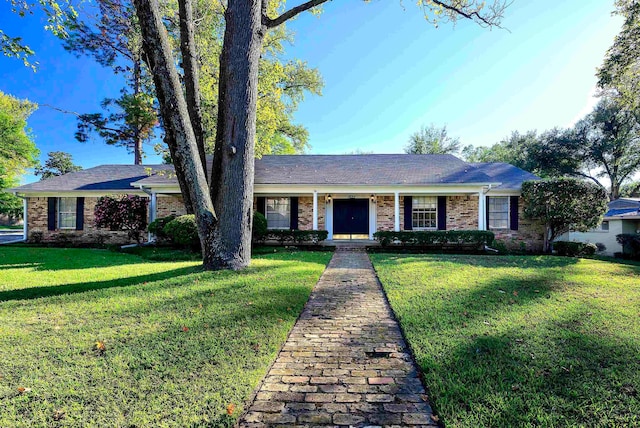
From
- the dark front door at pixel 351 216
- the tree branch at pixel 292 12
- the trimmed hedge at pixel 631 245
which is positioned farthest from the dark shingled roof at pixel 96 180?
the trimmed hedge at pixel 631 245

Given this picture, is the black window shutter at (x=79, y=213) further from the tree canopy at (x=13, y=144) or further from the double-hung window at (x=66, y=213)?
the tree canopy at (x=13, y=144)

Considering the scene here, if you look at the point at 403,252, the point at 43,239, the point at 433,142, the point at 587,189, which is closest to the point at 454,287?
the point at 403,252

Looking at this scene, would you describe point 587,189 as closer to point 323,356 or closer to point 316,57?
point 323,356

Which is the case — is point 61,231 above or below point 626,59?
below

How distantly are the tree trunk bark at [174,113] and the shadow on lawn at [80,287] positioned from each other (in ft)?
3.82

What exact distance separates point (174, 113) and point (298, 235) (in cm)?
712

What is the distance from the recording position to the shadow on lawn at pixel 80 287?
4.81m

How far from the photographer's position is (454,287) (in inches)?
211

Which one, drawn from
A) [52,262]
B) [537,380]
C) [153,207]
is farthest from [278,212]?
[537,380]

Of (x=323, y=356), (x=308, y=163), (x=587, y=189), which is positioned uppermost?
(x=308, y=163)

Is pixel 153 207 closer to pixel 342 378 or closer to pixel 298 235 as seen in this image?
pixel 298 235

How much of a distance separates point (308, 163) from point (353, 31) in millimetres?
6231

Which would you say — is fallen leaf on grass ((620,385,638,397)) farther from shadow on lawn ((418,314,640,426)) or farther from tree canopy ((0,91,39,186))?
tree canopy ((0,91,39,186))

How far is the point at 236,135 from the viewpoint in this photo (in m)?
6.39
